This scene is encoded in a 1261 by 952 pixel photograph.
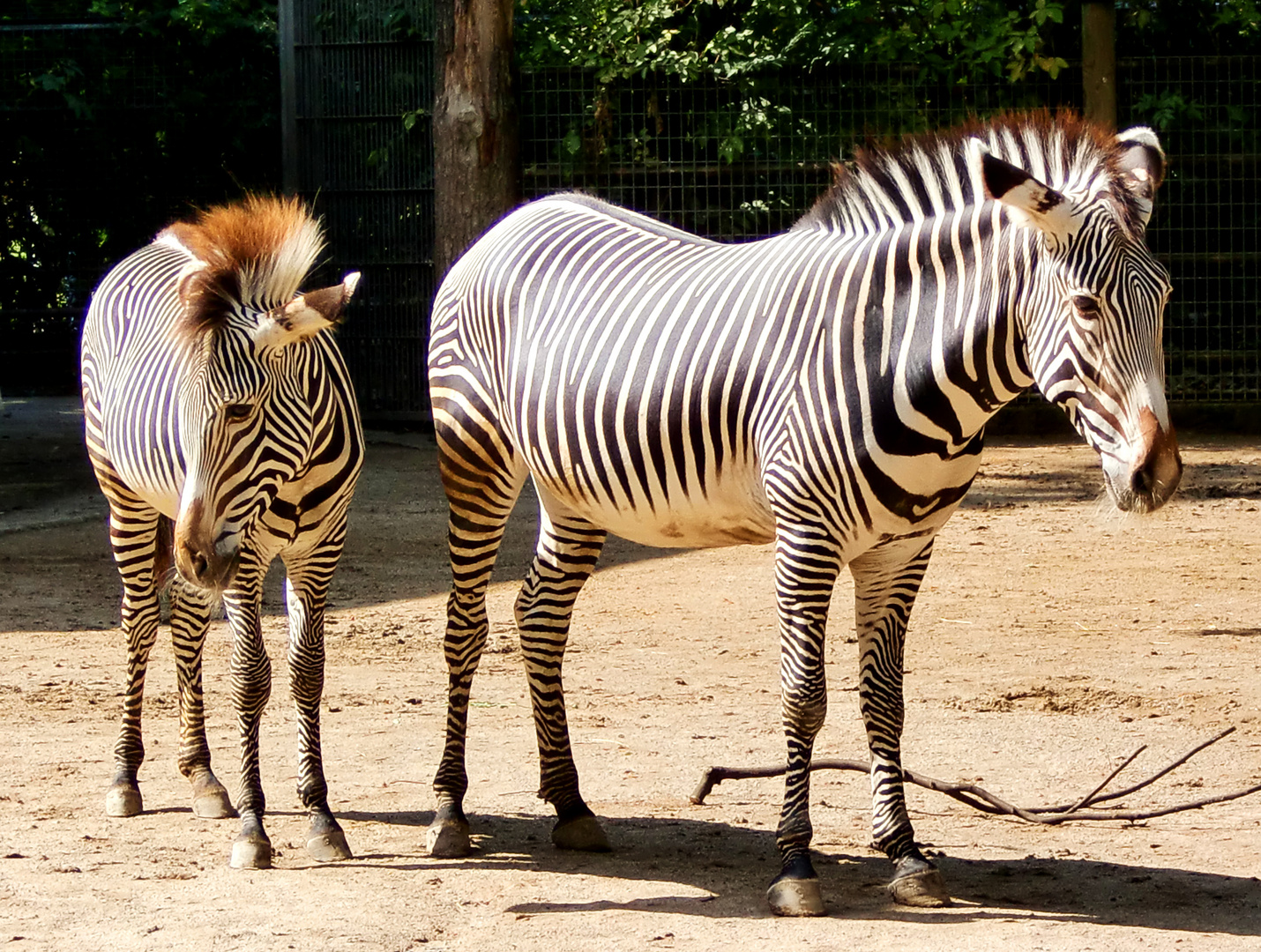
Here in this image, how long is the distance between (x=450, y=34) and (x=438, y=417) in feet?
26.3

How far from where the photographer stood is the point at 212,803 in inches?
209

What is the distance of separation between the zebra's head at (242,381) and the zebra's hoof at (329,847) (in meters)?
0.87

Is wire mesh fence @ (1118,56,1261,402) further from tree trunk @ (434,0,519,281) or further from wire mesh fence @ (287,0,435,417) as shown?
wire mesh fence @ (287,0,435,417)

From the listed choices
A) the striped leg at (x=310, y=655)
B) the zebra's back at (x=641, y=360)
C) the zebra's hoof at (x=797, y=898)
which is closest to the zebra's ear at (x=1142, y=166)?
the zebra's back at (x=641, y=360)

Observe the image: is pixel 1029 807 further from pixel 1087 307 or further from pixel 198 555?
pixel 198 555

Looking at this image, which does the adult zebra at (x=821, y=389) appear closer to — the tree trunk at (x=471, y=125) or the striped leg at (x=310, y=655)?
the striped leg at (x=310, y=655)

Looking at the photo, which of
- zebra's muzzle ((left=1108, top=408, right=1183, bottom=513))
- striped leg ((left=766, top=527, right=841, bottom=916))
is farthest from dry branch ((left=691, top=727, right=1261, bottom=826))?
zebra's muzzle ((left=1108, top=408, right=1183, bottom=513))

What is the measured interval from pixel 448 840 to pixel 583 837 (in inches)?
16.0

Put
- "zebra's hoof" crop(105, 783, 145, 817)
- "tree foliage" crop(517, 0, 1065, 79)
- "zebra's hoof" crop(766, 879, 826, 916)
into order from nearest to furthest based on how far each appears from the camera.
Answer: "zebra's hoof" crop(766, 879, 826, 916) → "zebra's hoof" crop(105, 783, 145, 817) → "tree foliage" crop(517, 0, 1065, 79)

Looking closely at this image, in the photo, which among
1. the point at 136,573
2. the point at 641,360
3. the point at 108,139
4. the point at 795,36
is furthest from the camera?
the point at 108,139

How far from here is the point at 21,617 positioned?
8.16 m

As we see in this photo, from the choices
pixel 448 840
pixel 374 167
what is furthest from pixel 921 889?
pixel 374 167

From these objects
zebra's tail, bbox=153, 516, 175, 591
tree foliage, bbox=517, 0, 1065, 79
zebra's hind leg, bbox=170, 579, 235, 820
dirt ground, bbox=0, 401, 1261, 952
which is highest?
tree foliage, bbox=517, 0, 1065, 79

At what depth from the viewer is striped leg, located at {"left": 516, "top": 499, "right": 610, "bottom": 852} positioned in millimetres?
5164
